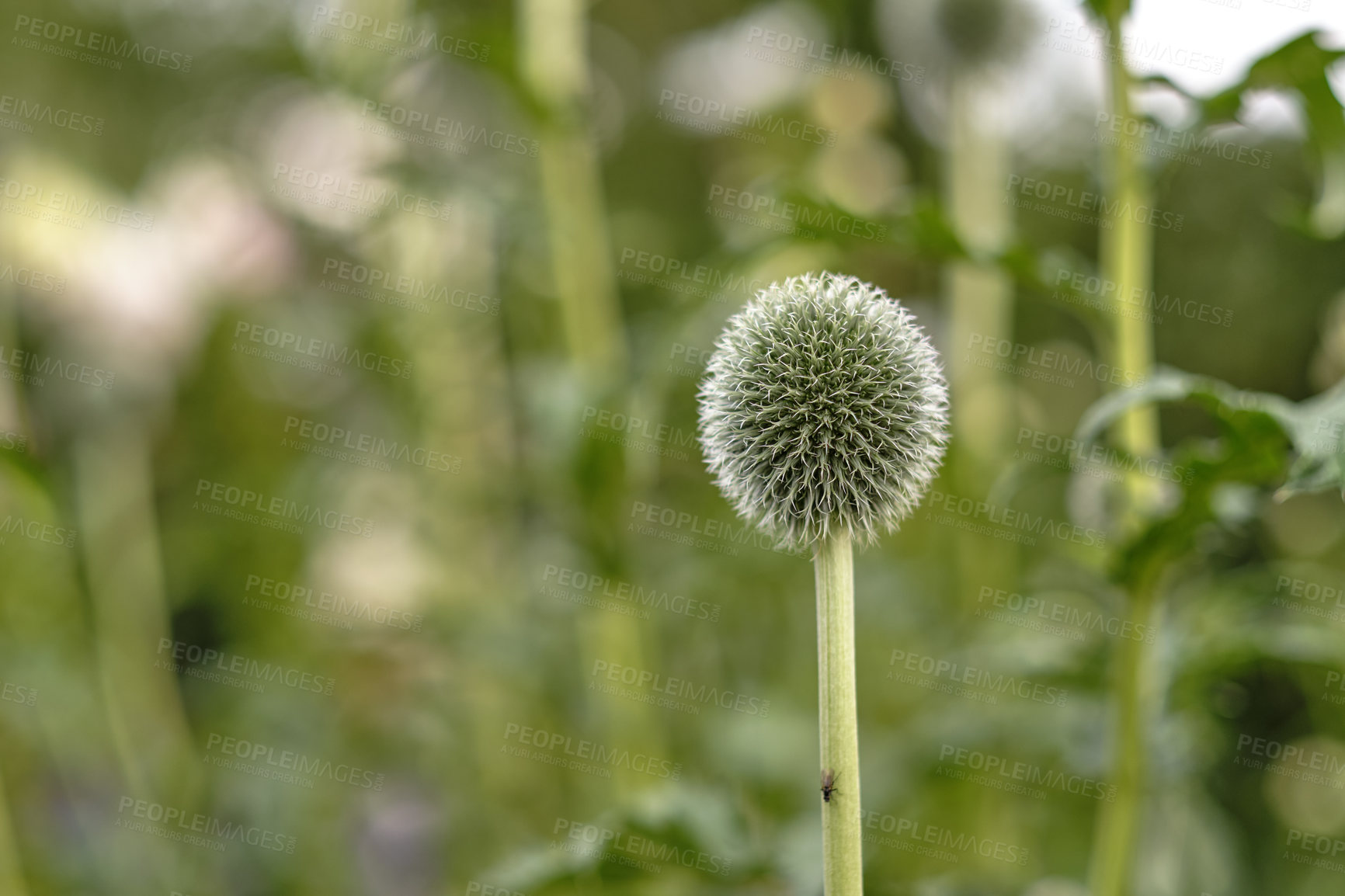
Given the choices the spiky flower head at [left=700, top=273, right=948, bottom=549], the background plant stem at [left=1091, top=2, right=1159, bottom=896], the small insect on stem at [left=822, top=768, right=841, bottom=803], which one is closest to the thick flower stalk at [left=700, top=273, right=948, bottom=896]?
the spiky flower head at [left=700, top=273, right=948, bottom=549]

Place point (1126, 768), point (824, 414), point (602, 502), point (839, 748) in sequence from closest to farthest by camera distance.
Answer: point (839, 748), point (824, 414), point (1126, 768), point (602, 502)

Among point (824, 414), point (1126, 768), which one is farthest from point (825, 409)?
point (1126, 768)

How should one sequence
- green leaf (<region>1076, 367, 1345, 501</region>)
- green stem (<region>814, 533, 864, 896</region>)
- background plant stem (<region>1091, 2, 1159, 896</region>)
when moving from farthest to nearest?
1. background plant stem (<region>1091, 2, 1159, 896</region>)
2. green leaf (<region>1076, 367, 1345, 501</region>)
3. green stem (<region>814, 533, 864, 896</region>)

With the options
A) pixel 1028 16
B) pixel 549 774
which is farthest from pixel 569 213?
pixel 549 774

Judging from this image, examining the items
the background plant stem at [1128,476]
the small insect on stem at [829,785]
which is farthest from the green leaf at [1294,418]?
the small insect on stem at [829,785]

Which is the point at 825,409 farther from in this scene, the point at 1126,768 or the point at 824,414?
the point at 1126,768

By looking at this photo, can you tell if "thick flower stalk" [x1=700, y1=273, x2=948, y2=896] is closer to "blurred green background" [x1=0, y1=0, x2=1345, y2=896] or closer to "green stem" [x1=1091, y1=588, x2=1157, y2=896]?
"blurred green background" [x1=0, y1=0, x2=1345, y2=896]

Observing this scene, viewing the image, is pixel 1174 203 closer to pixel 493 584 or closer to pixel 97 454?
pixel 493 584
